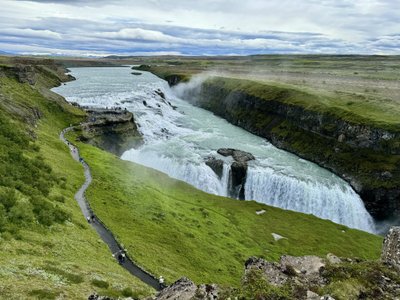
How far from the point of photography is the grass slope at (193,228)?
47.0m

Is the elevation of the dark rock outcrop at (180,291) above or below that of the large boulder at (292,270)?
above

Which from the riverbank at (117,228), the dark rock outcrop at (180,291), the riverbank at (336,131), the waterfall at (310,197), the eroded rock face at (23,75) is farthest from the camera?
the eroded rock face at (23,75)

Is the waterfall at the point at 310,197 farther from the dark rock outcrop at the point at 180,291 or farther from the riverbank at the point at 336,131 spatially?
the dark rock outcrop at the point at 180,291

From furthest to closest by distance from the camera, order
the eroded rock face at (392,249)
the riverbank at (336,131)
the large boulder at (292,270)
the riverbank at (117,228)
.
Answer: the riverbank at (336,131), the riverbank at (117,228), the eroded rock face at (392,249), the large boulder at (292,270)

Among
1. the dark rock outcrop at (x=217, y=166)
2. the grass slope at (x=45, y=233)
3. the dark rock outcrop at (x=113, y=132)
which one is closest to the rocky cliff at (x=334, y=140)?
the dark rock outcrop at (x=217, y=166)

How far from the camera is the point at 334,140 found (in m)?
102

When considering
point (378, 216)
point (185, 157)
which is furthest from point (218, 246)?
point (378, 216)

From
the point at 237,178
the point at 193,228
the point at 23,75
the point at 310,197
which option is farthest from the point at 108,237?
the point at 23,75

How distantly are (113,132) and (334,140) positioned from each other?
2373 inches

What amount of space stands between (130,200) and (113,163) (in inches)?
728

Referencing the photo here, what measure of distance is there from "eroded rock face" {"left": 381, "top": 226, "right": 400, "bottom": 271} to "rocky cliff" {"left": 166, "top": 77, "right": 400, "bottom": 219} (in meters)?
62.1

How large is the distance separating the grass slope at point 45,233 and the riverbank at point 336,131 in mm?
62537

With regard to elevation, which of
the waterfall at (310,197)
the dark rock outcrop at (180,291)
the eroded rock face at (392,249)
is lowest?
the waterfall at (310,197)

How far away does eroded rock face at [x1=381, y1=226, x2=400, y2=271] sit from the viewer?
23.8 metres
